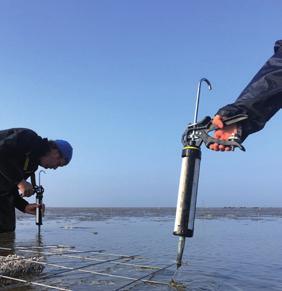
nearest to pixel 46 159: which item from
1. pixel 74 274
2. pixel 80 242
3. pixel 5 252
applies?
pixel 74 274

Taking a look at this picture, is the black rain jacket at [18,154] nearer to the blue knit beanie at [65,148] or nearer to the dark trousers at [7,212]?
the blue knit beanie at [65,148]

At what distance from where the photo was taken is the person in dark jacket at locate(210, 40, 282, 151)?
326 cm

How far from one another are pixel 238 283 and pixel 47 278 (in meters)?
2.79

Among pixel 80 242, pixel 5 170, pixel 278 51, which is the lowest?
pixel 80 242

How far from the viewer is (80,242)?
1267 centimetres

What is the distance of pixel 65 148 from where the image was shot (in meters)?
5.64

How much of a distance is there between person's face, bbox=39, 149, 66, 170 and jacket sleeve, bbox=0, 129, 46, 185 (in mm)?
143

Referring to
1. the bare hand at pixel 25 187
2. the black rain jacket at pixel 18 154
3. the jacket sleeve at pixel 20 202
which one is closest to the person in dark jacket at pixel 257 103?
the black rain jacket at pixel 18 154

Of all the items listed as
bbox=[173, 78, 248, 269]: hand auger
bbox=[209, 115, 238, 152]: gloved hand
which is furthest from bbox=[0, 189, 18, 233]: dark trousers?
bbox=[209, 115, 238, 152]: gloved hand

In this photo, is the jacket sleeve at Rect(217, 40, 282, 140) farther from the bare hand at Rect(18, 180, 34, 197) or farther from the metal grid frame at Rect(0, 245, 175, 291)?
the bare hand at Rect(18, 180, 34, 197)

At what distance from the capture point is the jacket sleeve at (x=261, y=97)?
10.7ft

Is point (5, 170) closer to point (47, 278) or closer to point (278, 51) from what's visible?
point (47, 278)

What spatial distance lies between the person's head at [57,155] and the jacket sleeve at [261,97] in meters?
2.70

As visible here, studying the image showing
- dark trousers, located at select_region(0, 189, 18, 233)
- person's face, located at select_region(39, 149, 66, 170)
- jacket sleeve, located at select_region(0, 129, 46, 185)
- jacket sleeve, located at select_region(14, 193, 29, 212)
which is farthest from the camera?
jacket sleeve, located at select_region(14, 193, 29, 212)
